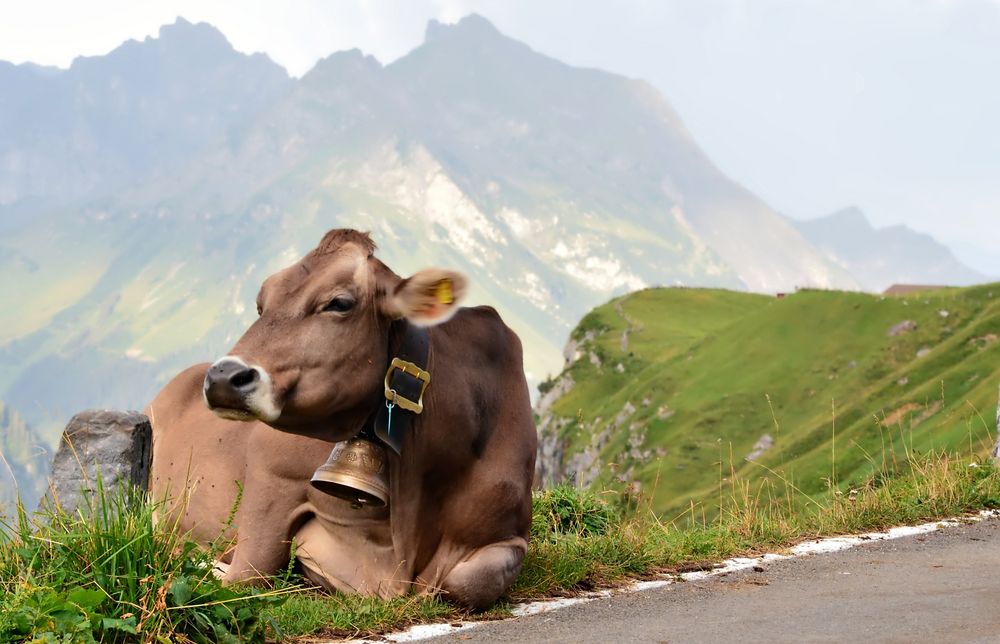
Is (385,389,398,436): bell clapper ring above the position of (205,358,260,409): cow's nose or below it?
below

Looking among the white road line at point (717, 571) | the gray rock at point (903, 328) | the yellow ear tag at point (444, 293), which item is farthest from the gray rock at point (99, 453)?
the gray rock at point (903, 328)

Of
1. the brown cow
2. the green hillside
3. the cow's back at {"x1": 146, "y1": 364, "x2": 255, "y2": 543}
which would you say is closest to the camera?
the brown cow

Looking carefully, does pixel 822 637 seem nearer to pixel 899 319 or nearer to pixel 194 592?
pixel 194 592

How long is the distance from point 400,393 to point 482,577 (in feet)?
4.18

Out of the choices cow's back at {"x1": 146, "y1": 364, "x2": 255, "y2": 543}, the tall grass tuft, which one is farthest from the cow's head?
cow's back at {"x1": 146, "y1": 364, "x2": 255, "y2": 543}

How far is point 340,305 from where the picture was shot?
24.0 ft

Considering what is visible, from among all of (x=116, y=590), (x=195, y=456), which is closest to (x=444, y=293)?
(x=116, y=590)

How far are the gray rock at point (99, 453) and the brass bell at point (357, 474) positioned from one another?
5.93ft

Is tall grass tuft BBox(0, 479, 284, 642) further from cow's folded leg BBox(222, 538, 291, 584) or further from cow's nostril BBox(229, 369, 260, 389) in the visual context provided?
cow's folded leg BBox(222, 538, 291, 584)

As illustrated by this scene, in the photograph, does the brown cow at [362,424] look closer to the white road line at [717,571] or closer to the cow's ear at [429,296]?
the cow's ear at [429,296]

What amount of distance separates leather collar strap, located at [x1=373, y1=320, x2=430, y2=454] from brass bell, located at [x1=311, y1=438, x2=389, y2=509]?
0.13 meters

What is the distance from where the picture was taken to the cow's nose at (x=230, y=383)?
654 cm

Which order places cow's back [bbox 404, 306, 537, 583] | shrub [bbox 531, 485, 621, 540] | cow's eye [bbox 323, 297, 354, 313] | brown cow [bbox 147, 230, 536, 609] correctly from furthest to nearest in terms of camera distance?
shrub [bbox 531, 485, 621, 540] < cow's back [bbox 404, 306, 537, 583] < cow's eye [bbox 323, 297, 354, 313] < brown cow [bbox 147, 230, 536, 609]

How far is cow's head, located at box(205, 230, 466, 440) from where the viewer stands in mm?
6906
